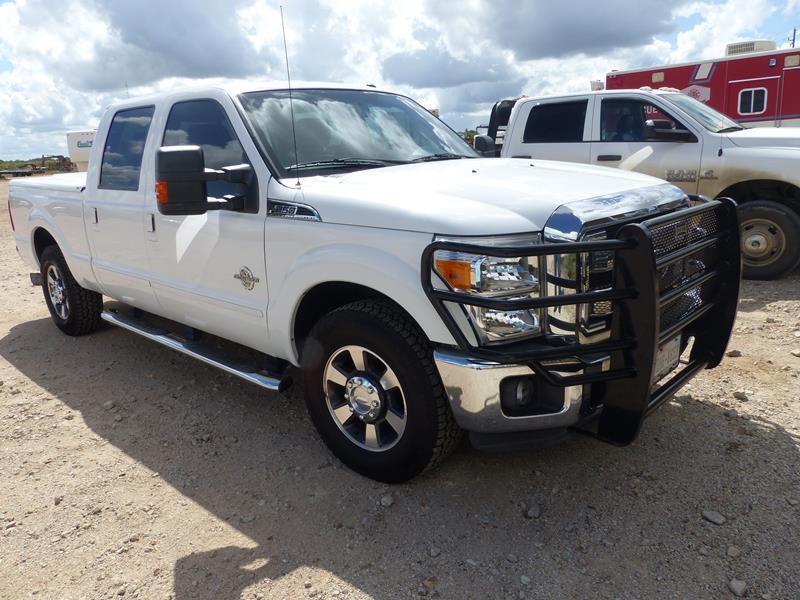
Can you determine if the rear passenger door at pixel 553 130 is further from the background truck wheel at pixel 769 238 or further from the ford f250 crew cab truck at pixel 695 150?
the background truck wheel at pixel 769 238

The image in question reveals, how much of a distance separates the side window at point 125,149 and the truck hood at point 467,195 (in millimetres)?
1652

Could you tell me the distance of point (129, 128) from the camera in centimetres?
464

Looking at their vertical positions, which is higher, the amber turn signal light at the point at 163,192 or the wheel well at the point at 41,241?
the amber turn signal light at the point at 163,192

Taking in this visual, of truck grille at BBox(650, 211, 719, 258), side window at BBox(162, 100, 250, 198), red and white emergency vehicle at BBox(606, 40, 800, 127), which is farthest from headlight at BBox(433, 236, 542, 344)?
red and white emergency vehicle at BBox(606, 40, 800, 127)

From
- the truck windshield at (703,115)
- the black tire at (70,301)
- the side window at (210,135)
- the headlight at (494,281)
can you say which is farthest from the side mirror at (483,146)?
the black tire at (70,301)

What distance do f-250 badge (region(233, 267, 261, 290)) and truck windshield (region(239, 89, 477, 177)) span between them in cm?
56

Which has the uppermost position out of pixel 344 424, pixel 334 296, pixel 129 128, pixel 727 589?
pixel 129 128

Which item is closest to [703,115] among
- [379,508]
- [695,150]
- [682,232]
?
[695,150]

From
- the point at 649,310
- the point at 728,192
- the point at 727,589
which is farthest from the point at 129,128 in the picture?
the point at 728,192

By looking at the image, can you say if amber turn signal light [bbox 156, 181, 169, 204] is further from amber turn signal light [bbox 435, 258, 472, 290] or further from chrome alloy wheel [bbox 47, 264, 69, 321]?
chrome alloy wheel [bbox 47, 264, 69, 321]

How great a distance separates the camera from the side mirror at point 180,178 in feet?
9.62

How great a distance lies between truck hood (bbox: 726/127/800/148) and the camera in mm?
6535

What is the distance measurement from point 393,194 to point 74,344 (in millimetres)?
3993

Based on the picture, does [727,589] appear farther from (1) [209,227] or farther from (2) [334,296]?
(1) [209,227]
